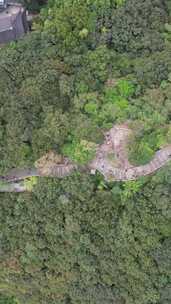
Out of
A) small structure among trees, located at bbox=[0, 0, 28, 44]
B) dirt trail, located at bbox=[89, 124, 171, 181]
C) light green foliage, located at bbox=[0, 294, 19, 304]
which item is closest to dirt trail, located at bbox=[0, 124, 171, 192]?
dirt trail, located at bbox=[89, 124, 171, 181]

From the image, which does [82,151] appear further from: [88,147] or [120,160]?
[120,160]

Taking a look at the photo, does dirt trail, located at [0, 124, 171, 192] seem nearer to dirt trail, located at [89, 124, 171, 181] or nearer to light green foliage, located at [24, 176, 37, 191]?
dirt trail, located at [89, 124, 171, 181]

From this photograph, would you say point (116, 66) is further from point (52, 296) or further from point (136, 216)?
point (52, 296)

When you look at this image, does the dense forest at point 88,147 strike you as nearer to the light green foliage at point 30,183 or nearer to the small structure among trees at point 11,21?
the light green foliage at point 30,183

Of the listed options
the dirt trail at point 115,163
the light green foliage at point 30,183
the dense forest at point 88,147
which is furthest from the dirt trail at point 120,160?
the light green foliage at point 30,183

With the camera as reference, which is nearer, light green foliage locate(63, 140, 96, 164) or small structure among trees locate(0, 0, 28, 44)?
light green foliage locate(63, 140, 96, 164)

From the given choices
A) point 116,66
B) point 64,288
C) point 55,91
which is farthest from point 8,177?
point 116,66

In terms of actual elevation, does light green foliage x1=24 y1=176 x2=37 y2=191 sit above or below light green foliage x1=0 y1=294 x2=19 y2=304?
above

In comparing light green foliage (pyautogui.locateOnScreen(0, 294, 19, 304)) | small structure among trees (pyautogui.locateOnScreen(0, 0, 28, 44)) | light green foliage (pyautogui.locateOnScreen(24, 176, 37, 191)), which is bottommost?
light green foliage (pyautogui.locateOnScreen(0, 294, 19, 304))
